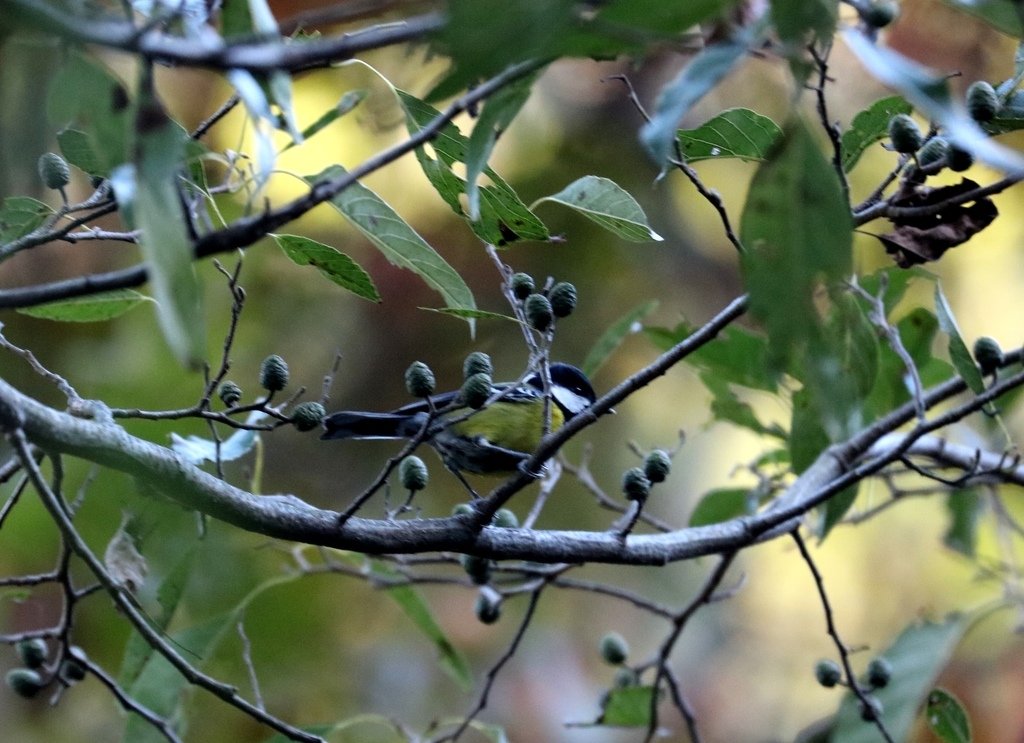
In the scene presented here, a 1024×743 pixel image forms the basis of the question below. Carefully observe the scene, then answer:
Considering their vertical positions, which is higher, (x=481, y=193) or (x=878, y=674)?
(x=481, y=193)

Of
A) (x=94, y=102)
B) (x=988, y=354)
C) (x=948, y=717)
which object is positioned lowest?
(x=948, y=717)

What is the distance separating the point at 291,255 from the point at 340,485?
7.63 ft

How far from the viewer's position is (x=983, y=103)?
1268mm

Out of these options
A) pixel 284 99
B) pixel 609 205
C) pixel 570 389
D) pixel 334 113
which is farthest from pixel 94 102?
pixel 570 389

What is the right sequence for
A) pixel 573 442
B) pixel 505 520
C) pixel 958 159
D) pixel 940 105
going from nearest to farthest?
pixel 940 105
pixel 958 159
pixel 505 520
pixel 573 442

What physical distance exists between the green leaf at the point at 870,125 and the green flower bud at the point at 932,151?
49 mm

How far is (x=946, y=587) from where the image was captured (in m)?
3.87

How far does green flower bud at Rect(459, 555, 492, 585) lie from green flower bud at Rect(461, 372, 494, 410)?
1.04 ft

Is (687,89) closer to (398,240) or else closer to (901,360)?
(398,240)

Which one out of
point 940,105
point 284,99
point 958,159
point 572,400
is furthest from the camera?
point 572,400

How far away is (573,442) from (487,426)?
65.3 inches

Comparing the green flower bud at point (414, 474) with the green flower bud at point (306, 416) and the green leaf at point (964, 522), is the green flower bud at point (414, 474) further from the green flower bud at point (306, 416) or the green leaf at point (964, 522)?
the green leaf at point (964, 522)

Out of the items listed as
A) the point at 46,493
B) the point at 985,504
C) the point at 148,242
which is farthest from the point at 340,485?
Result: the point at 148,242

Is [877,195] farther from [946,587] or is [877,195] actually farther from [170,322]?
[946,587]
